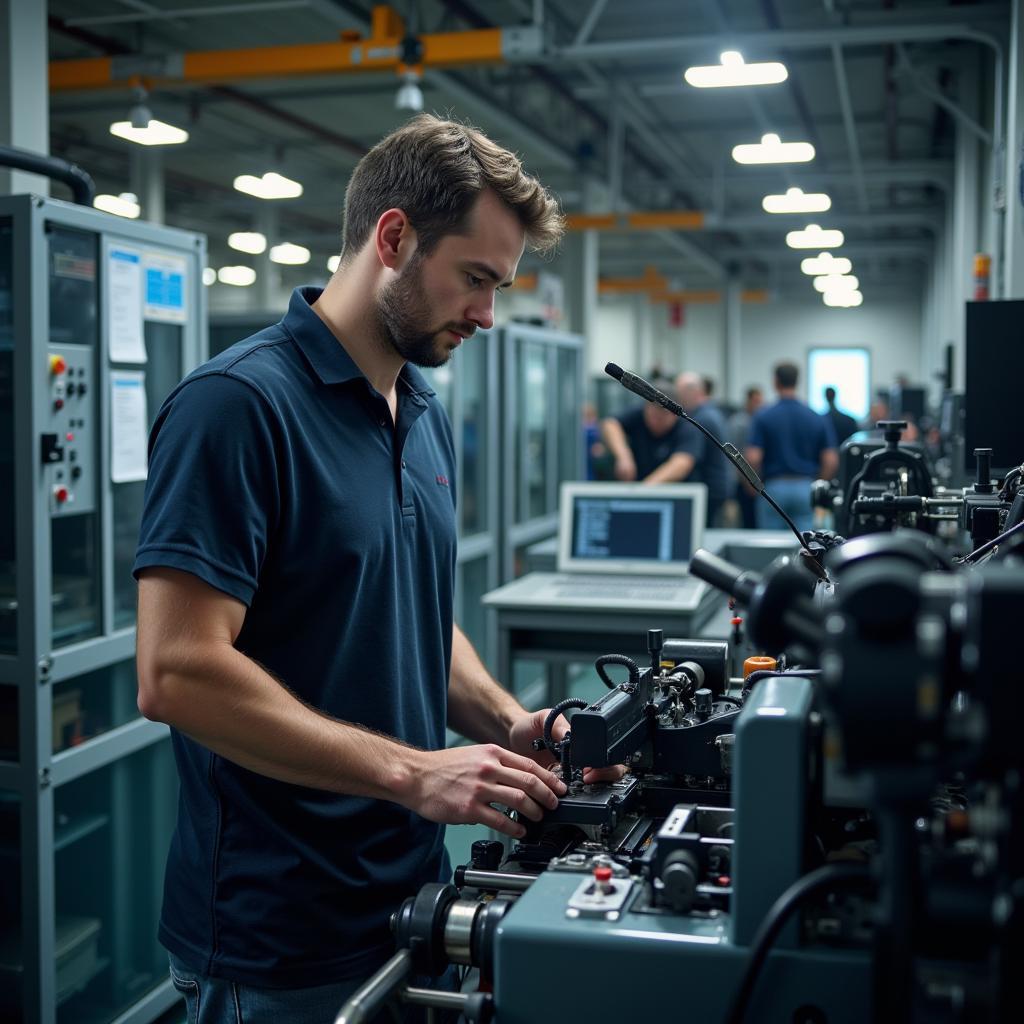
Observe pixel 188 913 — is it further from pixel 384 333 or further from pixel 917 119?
pixel 917 119

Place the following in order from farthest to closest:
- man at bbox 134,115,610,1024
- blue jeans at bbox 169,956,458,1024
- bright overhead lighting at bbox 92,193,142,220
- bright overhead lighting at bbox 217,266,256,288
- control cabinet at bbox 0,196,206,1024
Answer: bright overhead lighting at bbox 217,266,256,288 → bright overhead lighting at bbox 92,193,142,220 → control cabinet at bbox 0,196,206,1024 → blue jeans at bbox 169,956,458,1024 → man at bbox 134,115,610,1024

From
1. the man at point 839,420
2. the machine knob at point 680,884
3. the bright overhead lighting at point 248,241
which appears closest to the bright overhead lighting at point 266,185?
the bright overhead lighting at point 248,241

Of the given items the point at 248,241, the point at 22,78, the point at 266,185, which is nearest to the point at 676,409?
the point at 22,78

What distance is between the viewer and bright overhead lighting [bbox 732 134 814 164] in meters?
6.08

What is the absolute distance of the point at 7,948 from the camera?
230 cm

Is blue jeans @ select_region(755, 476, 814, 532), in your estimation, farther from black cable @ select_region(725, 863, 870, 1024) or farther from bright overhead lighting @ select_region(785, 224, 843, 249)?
black cable @ select_region(725, 863, 870, 1024)

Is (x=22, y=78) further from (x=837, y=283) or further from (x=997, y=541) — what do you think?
(x=837, y=283)

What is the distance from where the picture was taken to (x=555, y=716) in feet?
4.19

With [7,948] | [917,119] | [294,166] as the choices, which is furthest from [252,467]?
[294,166]

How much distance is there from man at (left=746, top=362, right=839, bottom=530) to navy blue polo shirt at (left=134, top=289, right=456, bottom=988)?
508cm

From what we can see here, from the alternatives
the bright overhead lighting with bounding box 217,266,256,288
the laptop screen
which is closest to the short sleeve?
the laptop screen

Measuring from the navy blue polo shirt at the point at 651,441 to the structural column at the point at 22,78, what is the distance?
269cm

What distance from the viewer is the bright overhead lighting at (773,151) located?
608cm

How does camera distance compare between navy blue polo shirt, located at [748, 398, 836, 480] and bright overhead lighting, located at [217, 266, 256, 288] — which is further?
bright overhead lighting, located at [217, 266, 256, 288]
